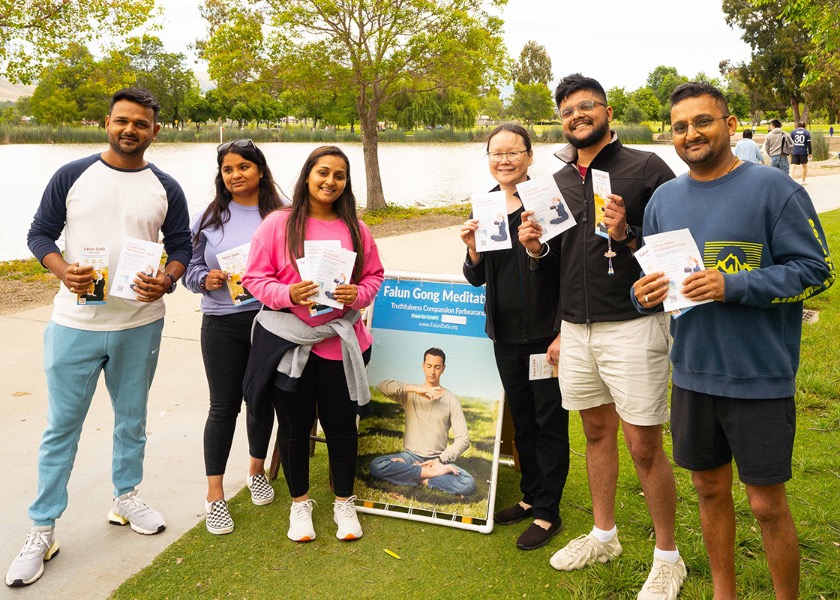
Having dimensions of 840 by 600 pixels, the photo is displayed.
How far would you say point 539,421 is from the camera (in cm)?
346

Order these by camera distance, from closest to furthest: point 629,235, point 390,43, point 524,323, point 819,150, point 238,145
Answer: point 629,235, point 524,323, point 238,145, point 390,43, point 819,150

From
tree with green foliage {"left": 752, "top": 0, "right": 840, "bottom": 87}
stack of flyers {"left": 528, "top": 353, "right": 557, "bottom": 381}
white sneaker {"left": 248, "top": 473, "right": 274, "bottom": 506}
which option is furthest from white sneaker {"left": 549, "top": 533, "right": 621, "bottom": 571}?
tree with green foliage {"left": 752, "top": 0, "right": 840, "bottom": 87}

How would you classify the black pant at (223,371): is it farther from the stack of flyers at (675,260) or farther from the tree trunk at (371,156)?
the tree trunk at (371,156)

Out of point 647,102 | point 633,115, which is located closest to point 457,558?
point 633,115

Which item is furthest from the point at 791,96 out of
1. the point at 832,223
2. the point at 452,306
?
the point at 452,306

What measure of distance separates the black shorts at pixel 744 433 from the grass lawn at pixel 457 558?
31.9 inches

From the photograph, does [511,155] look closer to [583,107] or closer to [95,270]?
[583,107]

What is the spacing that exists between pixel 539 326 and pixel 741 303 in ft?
3.66

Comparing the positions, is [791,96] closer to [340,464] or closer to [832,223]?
[832,223]

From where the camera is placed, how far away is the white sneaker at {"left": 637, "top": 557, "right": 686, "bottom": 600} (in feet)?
9.69

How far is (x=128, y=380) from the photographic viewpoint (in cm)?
345

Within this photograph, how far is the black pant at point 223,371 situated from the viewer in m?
3.59

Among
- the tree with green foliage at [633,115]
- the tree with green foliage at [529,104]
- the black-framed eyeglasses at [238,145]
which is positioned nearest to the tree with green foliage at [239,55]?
the black-framed eyeglasses at [238,145]

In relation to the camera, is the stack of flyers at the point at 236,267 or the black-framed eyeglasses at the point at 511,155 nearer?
the black-framed eyeglasses at the point at 511,155
